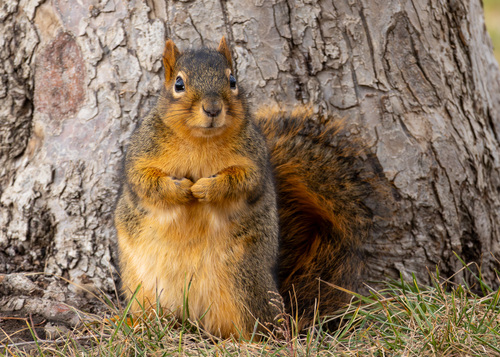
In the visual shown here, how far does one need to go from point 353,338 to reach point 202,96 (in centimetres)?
88

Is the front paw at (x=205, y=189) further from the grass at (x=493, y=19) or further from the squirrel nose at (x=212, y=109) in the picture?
the grass at (x=493, y=19)

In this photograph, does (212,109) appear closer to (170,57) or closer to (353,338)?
(170,57)

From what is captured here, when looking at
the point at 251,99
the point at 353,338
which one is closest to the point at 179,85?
the point at 251,99

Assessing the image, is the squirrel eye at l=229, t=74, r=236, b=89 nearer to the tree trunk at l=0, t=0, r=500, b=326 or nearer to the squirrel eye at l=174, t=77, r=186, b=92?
the squirrel eye at l=174, t=77, r=186, b=92

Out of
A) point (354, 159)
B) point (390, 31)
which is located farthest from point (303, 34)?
point (354, 159)

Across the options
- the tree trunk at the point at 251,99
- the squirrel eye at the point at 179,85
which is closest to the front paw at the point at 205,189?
the squirrel eye at the point at 179,85

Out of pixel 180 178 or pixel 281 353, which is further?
pixel 180 178

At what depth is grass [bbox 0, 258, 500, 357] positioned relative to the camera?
5.17 feet

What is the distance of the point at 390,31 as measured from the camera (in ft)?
7.21

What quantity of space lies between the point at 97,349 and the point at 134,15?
4.13 feet

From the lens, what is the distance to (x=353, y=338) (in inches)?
68.3

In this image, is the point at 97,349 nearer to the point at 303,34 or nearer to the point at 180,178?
the point at 180,178

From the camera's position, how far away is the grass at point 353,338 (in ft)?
5.17

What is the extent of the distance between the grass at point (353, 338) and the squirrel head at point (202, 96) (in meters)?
0.62
